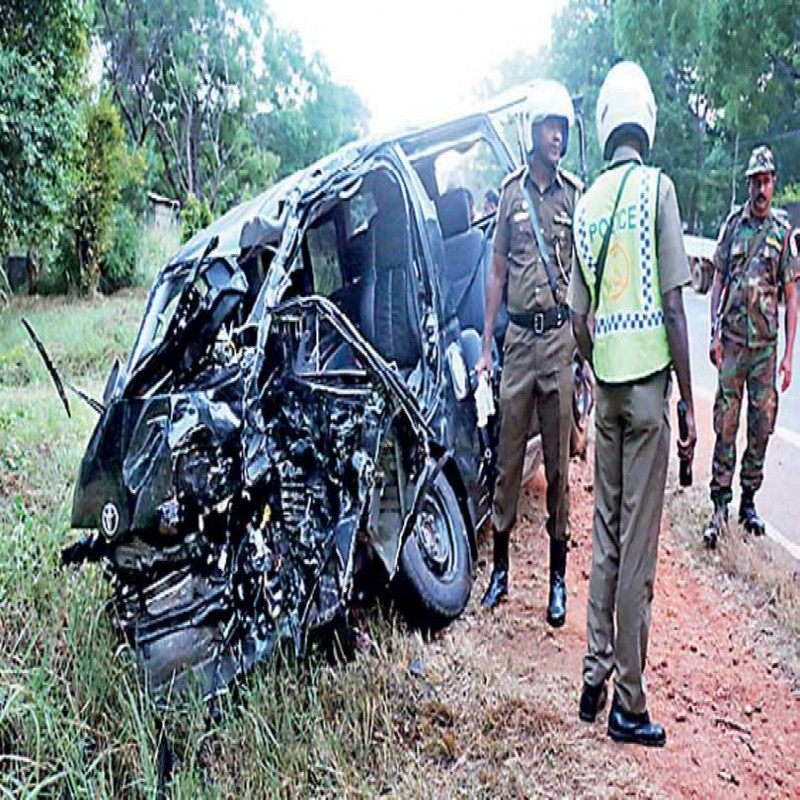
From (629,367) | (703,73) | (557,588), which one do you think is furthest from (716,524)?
(703,73)

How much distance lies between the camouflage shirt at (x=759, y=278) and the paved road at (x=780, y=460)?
108 cm

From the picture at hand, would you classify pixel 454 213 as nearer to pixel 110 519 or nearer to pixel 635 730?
pixel 110 519

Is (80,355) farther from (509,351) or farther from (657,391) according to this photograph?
(657,391)

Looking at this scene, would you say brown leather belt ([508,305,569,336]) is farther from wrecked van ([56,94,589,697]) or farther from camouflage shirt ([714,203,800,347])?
camouflage shirt ([714,203,800,347])

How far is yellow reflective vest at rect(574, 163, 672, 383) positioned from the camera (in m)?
2.69

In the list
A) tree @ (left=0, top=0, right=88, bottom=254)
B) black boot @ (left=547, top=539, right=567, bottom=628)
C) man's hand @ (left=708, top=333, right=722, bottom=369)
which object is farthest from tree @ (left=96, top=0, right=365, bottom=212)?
black boot @ (left=547, top=539, right=567, bottom=628)

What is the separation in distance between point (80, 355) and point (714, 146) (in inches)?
943

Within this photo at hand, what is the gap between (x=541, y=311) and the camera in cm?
369

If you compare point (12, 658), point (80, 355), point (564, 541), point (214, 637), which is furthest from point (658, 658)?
point (80, 355)

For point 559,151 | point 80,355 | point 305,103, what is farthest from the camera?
point 305,103

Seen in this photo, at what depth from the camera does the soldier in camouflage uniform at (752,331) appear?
445 centimetres

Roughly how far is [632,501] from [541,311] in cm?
119

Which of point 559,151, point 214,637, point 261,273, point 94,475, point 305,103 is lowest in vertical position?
point 214,637

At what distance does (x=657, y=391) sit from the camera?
2738 mm
